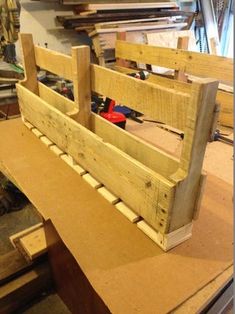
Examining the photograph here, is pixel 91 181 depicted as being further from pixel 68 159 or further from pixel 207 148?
pixel 207 148

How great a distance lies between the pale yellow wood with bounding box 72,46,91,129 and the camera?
837 mm

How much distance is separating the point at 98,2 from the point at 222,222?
233 centimetres

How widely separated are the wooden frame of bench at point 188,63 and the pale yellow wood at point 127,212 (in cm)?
74

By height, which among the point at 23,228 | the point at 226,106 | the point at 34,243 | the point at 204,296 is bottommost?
the point at 23,228

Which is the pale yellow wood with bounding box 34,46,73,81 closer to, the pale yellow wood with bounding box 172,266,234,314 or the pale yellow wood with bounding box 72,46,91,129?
the pale yellow wood with bounding box 72,46,91,129

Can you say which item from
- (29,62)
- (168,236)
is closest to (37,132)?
(29,62)

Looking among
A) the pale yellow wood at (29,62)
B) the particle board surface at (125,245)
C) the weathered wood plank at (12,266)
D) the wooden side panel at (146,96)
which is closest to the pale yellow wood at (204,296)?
the particle board surface at (125,245)

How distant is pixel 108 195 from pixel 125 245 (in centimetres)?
19

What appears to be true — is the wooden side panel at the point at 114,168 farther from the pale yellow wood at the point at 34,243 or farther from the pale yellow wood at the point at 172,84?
the pale yellow wood at the point at 172,84

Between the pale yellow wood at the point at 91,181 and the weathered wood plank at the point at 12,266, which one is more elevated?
the pale yellow wood at the point at 91,181

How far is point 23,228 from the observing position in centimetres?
170

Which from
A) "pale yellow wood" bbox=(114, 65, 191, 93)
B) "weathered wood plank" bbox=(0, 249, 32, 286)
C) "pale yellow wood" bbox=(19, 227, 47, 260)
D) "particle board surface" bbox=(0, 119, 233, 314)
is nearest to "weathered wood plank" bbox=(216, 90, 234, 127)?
"pale yellow wood" bbox=(114, 65, 191, 93)

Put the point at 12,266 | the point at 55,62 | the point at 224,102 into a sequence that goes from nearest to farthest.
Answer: the point at 55,62 → the point at 12,266 → the point at 224,102

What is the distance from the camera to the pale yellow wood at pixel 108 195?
0.82 metres
